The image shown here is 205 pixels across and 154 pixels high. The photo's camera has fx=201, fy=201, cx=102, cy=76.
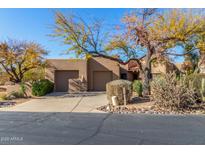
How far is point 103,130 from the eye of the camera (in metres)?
6.19

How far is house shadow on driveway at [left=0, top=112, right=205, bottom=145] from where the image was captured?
17.3ft

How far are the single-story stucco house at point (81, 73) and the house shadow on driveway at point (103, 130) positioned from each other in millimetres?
12004

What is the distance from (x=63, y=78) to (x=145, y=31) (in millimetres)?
10437

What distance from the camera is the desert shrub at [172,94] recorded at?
9.70m

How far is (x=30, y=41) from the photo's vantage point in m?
18.2

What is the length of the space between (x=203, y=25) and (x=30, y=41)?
14.1m

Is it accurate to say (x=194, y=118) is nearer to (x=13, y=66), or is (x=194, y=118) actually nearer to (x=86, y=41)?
(x=86, y=41)

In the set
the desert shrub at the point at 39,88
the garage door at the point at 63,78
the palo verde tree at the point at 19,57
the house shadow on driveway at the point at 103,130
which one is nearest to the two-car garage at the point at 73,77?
the garage door at the point at 63,78

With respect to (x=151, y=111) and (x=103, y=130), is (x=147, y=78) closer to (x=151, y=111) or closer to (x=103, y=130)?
(x=151, y=111)

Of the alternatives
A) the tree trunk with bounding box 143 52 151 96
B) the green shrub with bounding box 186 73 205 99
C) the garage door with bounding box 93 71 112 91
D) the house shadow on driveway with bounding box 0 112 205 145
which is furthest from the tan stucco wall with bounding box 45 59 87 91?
the house shadow on driveway with bounding box 0 112 205 145

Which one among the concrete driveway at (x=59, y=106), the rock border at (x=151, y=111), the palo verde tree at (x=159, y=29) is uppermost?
the palo verde tree at (x=159, y=29)

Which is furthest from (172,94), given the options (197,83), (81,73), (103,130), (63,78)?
(63,78)

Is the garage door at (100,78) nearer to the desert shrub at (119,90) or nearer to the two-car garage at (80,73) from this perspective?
the two-car garage at (80,73)

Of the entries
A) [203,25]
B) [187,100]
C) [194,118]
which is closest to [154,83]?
[187,100]
